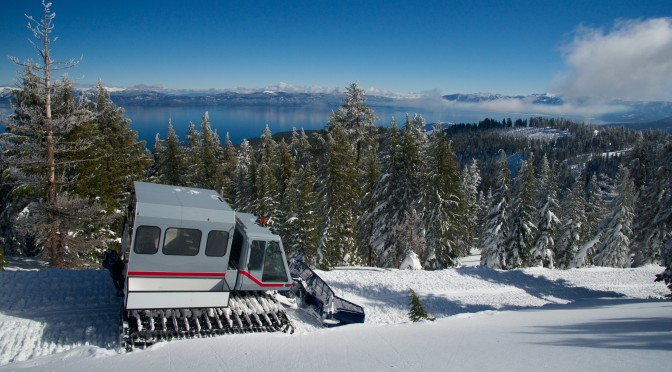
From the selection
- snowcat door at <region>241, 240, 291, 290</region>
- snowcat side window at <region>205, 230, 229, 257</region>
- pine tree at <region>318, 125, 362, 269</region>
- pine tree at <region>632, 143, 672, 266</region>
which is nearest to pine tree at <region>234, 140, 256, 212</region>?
pine tree at <region>318, 125, 362, 269</region>

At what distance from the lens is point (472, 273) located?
19.6 meters

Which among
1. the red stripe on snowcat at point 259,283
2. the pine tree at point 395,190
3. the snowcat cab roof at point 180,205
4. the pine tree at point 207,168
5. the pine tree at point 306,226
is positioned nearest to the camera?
the snowcat cab roof at point 180,205

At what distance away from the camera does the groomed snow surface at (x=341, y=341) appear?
7027 millimetres

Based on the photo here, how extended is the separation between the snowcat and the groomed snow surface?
0.64 metres

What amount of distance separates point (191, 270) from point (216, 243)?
943 millimetres

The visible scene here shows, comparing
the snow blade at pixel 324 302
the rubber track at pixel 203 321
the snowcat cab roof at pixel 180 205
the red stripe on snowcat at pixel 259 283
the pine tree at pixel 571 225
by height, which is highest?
the snowcat cab roof at pixel 180 205

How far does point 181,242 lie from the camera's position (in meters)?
9.59

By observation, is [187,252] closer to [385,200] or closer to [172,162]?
[385,200]

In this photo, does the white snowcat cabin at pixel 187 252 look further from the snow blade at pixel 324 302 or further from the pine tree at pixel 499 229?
the pine tree at pixel 499 229

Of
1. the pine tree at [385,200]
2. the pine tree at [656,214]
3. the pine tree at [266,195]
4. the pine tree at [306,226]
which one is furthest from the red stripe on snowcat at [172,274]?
the pine tree at [266,195]

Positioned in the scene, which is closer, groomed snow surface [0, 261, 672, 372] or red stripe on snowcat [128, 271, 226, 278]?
groomed snow surface [0, 261, 672, 372]

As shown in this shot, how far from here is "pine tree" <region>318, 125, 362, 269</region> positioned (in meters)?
28.7

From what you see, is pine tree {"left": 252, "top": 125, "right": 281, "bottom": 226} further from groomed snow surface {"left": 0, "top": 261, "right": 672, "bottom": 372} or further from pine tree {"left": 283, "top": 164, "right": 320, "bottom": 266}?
groomed snow surface {"left": 0, "top": 261, "right": 672, "bottom": 372}

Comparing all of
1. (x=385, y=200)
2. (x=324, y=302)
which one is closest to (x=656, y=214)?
(x=385, y=200)
